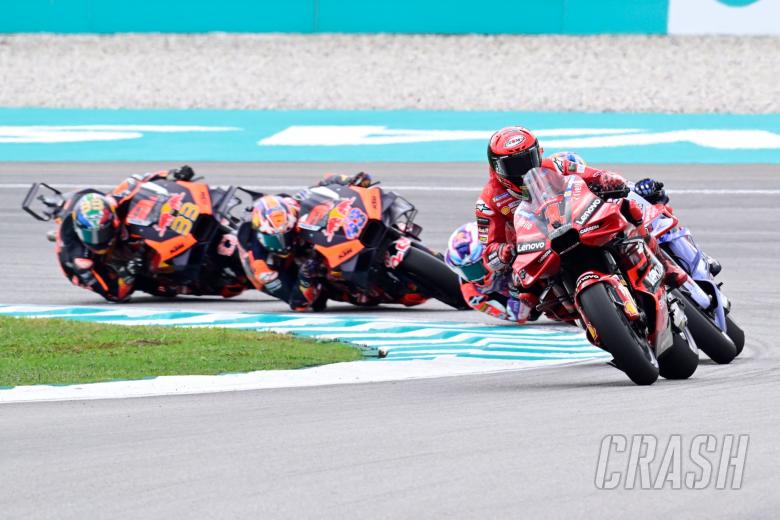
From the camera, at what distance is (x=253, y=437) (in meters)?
6.31

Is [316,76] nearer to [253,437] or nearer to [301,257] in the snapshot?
[301,257]

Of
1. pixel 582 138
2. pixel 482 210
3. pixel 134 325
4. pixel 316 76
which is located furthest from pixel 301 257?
pixel 316 76

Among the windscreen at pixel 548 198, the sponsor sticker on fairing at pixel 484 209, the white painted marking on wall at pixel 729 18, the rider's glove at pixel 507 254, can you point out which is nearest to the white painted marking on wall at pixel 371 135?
the white painted marking on wall at pixel 729 18

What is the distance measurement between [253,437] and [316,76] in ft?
62.1

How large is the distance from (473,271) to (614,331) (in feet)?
9.76

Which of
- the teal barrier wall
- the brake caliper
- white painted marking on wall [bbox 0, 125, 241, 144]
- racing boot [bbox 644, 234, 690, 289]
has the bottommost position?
white painted marking on wall [bbox 0, 125, 241, 144]

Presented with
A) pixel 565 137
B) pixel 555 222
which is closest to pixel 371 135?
A: pixel 565 137

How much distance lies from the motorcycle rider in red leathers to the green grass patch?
1.10 meters

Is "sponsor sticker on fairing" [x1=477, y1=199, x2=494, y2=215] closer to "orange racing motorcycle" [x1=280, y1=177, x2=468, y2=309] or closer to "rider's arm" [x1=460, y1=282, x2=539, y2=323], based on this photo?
"rider's arm" [x1=460, y1=282, x2=539, y2=323]

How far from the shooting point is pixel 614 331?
7.34 m

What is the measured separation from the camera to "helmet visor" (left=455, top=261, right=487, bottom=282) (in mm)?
10195

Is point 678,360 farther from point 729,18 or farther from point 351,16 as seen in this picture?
point 351,16

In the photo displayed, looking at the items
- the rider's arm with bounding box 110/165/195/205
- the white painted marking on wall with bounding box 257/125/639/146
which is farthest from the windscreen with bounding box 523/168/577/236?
the white painted marking on wall with bounding box 257/125/639/146

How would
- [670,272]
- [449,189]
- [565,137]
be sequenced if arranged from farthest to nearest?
[565,137]
[449,189]
[670,272]
